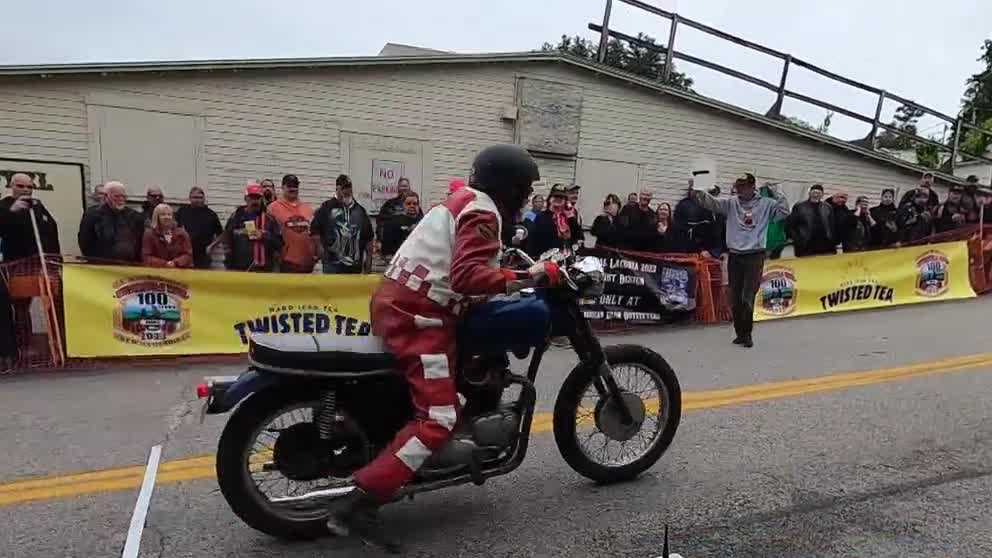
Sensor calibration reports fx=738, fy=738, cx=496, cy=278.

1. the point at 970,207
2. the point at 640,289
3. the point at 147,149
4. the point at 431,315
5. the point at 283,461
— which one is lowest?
the point at 640,289

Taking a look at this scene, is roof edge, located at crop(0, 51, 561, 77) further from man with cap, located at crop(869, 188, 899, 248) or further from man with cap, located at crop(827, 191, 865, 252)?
man with cap, located at crop(869, 188, 899, 248)

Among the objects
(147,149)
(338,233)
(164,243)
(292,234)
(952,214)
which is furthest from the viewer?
(952,214)

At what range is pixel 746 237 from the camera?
809cm

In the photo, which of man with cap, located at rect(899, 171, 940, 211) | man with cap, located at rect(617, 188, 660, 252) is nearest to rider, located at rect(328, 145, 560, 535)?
man with cap, located at rect(617, 188, 660, 252)

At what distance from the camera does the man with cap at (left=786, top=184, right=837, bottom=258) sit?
11.1m

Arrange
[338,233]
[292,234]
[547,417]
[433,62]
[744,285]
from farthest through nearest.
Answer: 1. [433,62]
2. [338,233]
3. [292,234]
4. [744,285]
5. [547,417]

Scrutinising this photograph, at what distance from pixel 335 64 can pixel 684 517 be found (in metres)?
10.4

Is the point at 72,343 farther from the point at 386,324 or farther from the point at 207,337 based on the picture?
the point at 386,324

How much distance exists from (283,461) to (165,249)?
18.3 ft

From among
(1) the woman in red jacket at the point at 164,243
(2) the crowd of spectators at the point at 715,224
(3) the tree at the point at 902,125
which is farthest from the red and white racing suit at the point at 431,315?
(3) the tree at the point at 902,125

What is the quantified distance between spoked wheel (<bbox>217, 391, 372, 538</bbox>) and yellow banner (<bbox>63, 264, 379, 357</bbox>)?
4371mm

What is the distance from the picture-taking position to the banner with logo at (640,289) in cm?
942

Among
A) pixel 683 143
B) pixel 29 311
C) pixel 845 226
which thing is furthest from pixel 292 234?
pixel 683 143

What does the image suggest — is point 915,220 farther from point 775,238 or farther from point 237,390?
point 237,390
